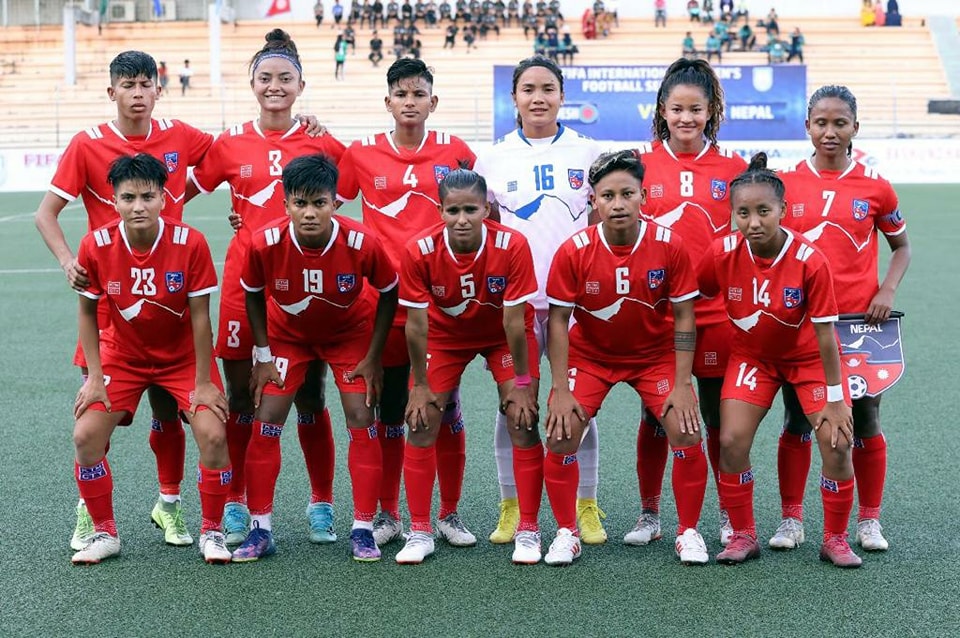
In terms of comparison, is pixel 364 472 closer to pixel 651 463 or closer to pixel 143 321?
pixel 143 321

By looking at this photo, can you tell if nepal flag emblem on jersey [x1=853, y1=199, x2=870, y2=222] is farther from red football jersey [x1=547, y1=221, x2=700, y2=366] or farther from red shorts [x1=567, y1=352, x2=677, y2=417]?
red shorts [x1=567, y1=352, x2=677, y2=417]

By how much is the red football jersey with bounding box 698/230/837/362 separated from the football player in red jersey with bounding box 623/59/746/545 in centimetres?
19

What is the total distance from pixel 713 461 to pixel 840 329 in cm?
79

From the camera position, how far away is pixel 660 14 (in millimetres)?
39188

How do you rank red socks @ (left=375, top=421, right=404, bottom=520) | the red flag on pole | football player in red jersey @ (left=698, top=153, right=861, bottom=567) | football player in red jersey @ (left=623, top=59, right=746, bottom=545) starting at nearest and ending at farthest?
football player in red jersey @ (left=698, top=153, right=861, bottom=567) < football player in red jersey @ (left=623, top=59, right=746, bottom=545) < red socks @ (left=375, top=421, right=404, bottom=520) < the red flag on pole

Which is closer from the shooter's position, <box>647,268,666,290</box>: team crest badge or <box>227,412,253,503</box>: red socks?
<box>647,268,666,290</box>: team crest badge

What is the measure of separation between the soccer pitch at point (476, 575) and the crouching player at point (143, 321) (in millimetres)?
245

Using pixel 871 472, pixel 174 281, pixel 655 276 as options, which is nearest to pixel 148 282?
pixel 174 281

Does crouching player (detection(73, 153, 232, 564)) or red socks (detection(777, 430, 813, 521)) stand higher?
crouching player (detection(73, 153, 232, 564))

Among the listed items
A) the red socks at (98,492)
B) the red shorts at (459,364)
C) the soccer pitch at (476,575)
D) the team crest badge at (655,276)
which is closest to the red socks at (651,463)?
the soccer pitch at (476,575)

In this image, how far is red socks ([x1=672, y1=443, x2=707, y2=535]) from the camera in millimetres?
4551

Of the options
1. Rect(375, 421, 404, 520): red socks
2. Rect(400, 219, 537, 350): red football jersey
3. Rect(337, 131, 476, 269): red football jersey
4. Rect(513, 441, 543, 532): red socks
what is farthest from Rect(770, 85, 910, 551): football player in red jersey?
Rect(375, 421, 404, 520): red socks

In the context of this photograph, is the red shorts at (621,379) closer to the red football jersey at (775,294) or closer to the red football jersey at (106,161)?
the red football jersey at (775,294)

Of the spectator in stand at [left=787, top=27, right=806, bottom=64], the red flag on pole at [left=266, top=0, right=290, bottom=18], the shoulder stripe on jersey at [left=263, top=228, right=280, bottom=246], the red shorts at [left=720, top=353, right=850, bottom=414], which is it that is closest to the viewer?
the red shorts at [left=720, top=353, right=850, bottom=414]
